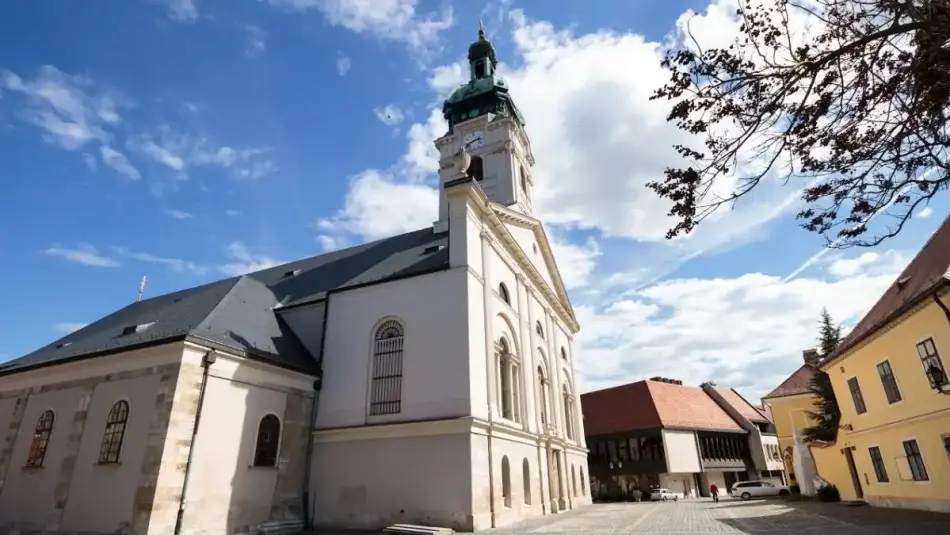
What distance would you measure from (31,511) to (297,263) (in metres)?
14.8

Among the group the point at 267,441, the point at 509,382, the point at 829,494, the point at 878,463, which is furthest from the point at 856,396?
the point at 267,441

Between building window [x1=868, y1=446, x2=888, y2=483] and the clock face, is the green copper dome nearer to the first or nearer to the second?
the clock face

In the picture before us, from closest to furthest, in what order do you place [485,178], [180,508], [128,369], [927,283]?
[180,508] → [927,283] → [128,369] → [485,178]

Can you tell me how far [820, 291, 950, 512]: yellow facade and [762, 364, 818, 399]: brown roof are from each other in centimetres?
1631

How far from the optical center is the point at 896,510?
17.0m

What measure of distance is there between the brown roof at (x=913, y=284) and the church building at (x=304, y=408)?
42.1ft

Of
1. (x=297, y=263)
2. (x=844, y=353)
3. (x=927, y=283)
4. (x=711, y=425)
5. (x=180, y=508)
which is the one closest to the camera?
(x=180, y=508)

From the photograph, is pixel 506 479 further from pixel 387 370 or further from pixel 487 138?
pixel 487 138

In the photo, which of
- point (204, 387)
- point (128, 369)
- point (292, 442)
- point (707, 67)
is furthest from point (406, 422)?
point (707, 67)

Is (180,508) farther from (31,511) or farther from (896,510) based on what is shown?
(896,510)

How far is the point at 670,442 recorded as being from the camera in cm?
4272

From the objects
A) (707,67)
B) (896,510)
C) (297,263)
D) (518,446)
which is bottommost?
(896,510)

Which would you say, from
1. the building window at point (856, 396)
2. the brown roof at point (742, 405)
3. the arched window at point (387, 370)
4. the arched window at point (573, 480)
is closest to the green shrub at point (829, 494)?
the building window at point (856, 396)

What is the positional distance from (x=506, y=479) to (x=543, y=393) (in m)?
7.53
